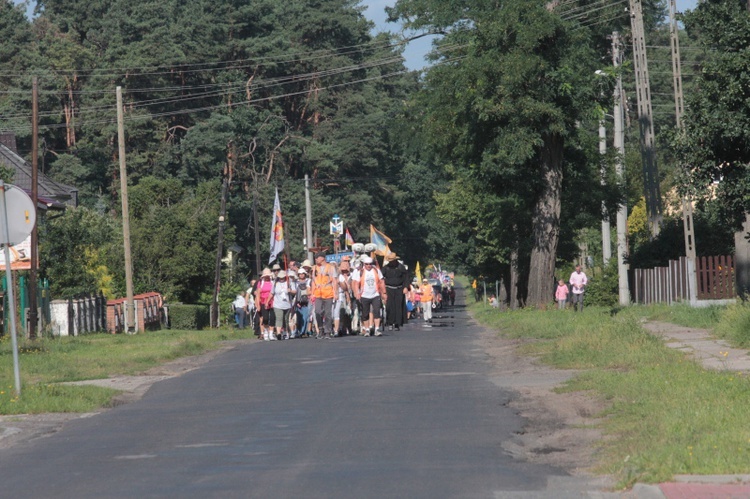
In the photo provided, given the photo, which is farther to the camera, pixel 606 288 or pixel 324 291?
pixel 606 288

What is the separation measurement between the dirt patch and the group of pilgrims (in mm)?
9468

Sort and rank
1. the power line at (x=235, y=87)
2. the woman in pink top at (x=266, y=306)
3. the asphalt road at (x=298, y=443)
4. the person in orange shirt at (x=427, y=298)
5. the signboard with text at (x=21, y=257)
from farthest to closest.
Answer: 1. the power line at (x=235, y=87)
2. the person in orange shirt at (x=427, y=298)
3. the signboard with text at (x=21, y=257)
4. the woman in pink top at (x=266, y=306)
5. the asphalt road at (x=298, y=443)

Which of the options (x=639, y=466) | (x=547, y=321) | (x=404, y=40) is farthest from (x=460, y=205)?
(x=639, y=466)

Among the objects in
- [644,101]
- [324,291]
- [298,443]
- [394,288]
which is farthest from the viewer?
[644,101]

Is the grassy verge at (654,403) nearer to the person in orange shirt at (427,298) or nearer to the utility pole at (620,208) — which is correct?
the person in orange shirt at (427,298)

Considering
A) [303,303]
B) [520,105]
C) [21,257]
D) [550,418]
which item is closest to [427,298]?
[520,105]

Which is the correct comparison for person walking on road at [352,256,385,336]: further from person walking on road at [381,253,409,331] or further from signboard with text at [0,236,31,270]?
signboard with text at [0,236,31,270]

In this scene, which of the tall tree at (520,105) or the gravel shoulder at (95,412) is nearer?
the gravel shoulder at (95,412)

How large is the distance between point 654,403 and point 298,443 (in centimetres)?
324

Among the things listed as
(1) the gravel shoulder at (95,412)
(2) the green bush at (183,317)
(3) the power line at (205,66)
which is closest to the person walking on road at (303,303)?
(1) the gravel shoulder at (95,412)

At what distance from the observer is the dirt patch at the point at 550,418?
984 cm

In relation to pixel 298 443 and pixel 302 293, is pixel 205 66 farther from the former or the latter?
pixel 298 443

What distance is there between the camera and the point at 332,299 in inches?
1099

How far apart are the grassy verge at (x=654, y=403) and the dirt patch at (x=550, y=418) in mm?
171
